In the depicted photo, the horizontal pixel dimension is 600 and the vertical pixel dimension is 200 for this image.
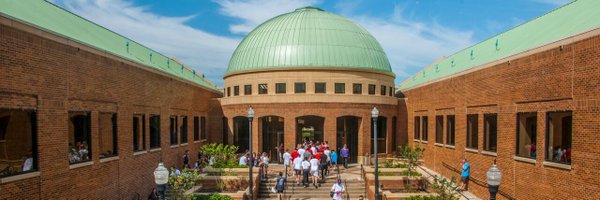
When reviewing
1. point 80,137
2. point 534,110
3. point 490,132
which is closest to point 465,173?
point 490,132

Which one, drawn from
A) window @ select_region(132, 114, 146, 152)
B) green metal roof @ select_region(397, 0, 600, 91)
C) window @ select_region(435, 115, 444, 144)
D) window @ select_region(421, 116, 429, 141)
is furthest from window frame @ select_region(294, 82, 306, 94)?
window @ select_region(132, 114, 146, 152)

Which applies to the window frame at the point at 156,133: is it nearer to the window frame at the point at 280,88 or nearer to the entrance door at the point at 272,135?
the entrance door at the point at 272,135

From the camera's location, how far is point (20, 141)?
12.7 m

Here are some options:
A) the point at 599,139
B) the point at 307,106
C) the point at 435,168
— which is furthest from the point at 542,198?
the point at 307,106

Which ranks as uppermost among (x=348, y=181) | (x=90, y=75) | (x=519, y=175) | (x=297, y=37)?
(x=297, y=37)

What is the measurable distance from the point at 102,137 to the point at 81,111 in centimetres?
223

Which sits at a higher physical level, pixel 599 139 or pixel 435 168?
pixel 599 139

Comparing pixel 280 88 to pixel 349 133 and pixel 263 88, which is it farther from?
pixel 349 133

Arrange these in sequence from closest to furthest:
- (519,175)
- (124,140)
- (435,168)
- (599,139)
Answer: (599,139), (519,175), (124,140), (435,168)

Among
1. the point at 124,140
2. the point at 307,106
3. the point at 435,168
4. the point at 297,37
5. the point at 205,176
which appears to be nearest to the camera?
the point at 124,140

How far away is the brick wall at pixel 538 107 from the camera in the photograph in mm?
12578

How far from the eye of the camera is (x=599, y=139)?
12.2m

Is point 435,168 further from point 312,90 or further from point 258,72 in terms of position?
point 258,72

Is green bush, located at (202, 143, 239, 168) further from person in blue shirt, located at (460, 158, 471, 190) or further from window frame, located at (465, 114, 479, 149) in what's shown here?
window frame, located at (465, 114, 479, 149)
